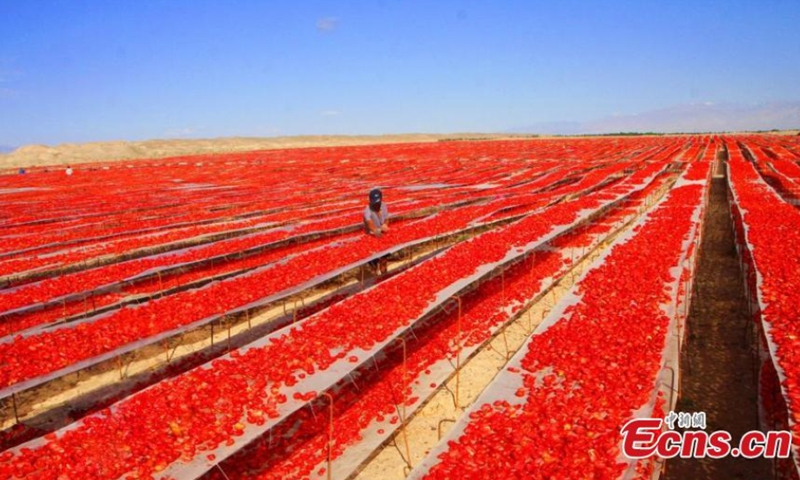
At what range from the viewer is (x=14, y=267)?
12555 mm

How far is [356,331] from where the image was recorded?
24.1 ft

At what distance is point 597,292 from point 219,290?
7.38 meters

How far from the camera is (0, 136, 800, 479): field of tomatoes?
16.0 feet

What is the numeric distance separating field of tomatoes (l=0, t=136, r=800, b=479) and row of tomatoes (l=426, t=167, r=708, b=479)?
0.03m

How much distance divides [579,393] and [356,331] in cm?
330

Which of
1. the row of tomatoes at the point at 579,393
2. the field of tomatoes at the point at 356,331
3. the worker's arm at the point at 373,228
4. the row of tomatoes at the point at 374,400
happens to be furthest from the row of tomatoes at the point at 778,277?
the worker's arm at the point at 373,228

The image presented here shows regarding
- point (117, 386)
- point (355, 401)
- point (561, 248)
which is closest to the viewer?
point (355, 401)

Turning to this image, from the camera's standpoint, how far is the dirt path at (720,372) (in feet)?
17.8

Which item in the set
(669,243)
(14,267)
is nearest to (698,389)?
(669,243)

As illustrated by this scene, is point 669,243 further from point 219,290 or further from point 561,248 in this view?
point 219,290

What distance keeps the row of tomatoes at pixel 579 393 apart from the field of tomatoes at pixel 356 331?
0.03 metres

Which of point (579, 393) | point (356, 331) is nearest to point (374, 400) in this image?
point (356, 331)

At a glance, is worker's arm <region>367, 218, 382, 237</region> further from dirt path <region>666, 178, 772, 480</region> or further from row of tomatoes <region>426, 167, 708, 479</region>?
dirt path <region>666, 178, 772, 480</region>

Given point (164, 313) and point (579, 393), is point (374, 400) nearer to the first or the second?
point (579, 393)
